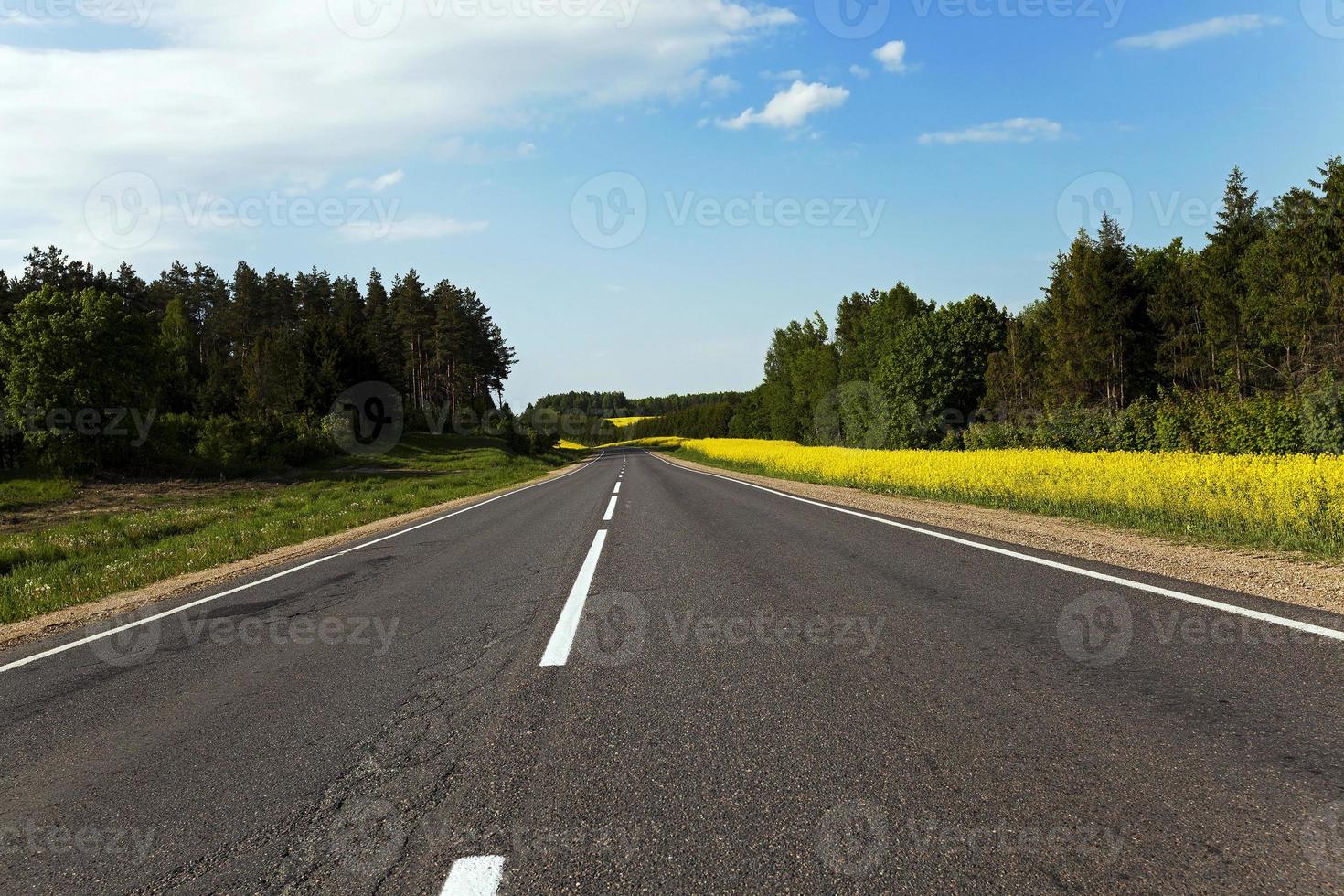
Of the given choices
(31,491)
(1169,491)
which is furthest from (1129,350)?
(31,491)

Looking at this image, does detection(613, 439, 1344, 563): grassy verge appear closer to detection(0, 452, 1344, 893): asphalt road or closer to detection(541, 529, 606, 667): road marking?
detection(0, 452, 1344, 893): asphalt road

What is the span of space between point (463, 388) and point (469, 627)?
75349 millimetres

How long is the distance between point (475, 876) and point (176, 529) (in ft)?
64.6

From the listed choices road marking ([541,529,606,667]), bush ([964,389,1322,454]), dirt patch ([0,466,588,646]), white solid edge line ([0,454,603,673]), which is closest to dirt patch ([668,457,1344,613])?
road marking ([541,529,606,667])

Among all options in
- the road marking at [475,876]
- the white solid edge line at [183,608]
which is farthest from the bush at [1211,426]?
the road marking at [475,876]

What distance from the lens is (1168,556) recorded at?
8.31 m

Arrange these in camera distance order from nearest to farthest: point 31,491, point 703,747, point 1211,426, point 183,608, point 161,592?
1. point 703,747
2. point 183,608
3. point 161,592
4. point 1211,426
5. point 31,491

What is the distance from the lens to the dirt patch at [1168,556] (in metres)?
6.25

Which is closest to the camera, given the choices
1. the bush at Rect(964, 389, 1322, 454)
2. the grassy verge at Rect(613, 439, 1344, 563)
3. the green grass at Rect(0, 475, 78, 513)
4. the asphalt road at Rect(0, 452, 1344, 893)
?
the asphalt road at Rect(0, 452, 1344, 893)

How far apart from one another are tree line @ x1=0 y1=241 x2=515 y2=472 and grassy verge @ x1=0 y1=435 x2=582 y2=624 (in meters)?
5.32

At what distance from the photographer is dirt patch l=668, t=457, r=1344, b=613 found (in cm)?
625

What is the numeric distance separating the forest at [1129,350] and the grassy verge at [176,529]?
84.9 feet

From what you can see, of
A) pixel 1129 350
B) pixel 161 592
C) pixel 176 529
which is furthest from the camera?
pixel 1129 350

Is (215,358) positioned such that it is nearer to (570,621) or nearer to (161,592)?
(161,592)
